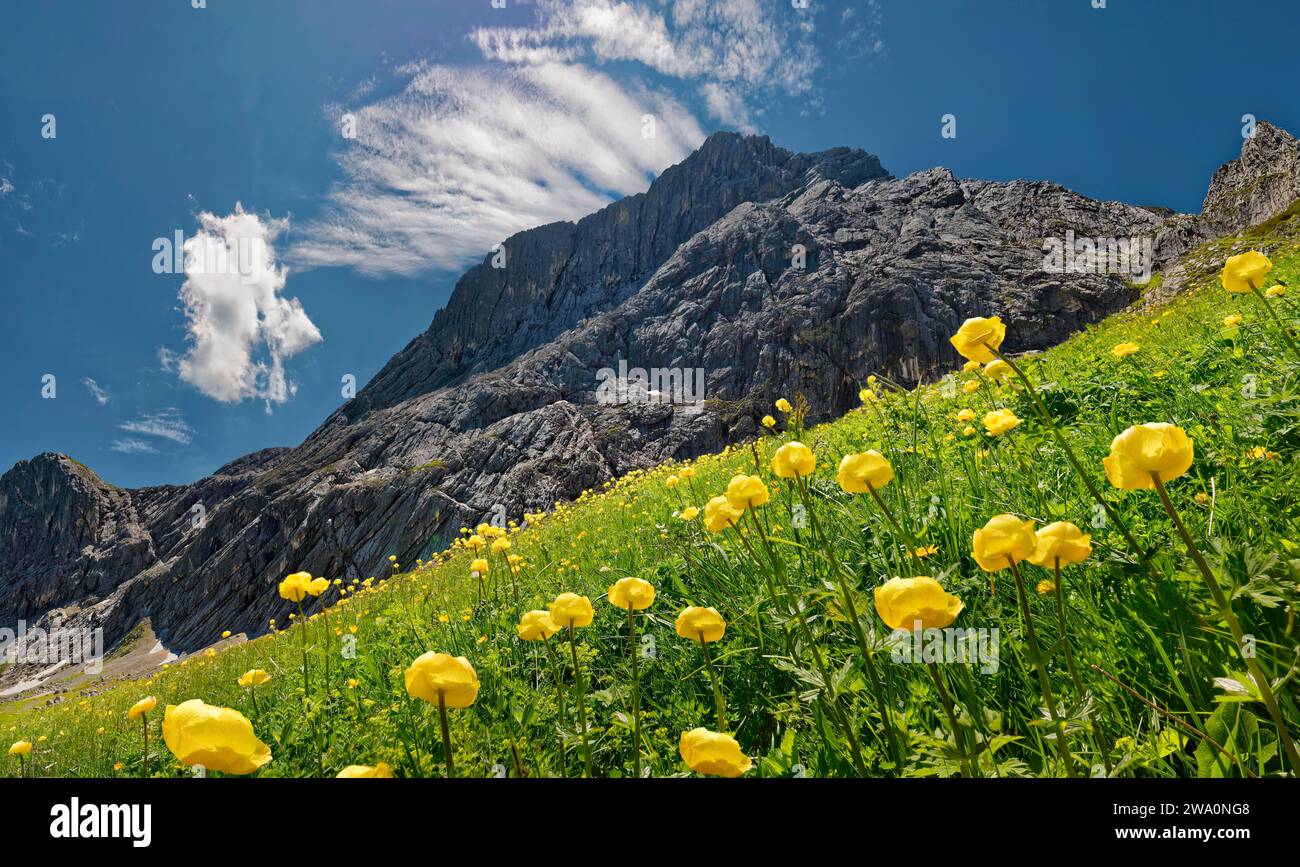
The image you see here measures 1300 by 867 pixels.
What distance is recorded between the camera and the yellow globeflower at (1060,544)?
1.34 m

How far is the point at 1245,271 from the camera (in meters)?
2.64

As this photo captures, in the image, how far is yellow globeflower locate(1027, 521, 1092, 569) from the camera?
134 centimetres

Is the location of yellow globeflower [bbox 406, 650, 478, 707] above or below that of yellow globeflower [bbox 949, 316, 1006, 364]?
below

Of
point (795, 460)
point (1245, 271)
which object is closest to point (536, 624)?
point (795, 460)

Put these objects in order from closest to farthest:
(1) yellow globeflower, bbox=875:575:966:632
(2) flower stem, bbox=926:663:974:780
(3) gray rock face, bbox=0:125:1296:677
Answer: (2) flower stem, bbox=926:663:974:780 < (1) yellow globeflower, bbox=875:575:966:632 < (3) gray rock face, bbox=0:125:1296:677

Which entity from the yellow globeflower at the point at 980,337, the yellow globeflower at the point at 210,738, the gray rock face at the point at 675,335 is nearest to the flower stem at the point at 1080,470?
the yellow globeflower at the point at 980,337

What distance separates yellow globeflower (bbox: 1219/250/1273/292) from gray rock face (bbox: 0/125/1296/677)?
232ft

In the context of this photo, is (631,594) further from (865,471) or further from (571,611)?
(865,471)

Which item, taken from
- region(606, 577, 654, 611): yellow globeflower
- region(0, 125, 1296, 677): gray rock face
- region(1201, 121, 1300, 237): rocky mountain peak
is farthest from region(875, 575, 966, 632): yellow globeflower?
region(1201, 121, 1300, 237): rocky mountain peak

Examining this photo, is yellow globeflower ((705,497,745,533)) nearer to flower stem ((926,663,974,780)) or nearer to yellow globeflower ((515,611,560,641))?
yellow globeflower ((515,611,560,641))

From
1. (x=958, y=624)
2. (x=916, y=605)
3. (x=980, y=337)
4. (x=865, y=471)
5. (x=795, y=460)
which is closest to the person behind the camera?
(x=916, y=605)

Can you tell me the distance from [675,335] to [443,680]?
10894cm

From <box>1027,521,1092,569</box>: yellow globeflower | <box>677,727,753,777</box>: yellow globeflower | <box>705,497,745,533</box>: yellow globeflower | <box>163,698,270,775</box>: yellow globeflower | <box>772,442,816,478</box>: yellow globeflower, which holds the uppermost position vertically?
<box>772,442,816,478</box>: yellow globeflower
